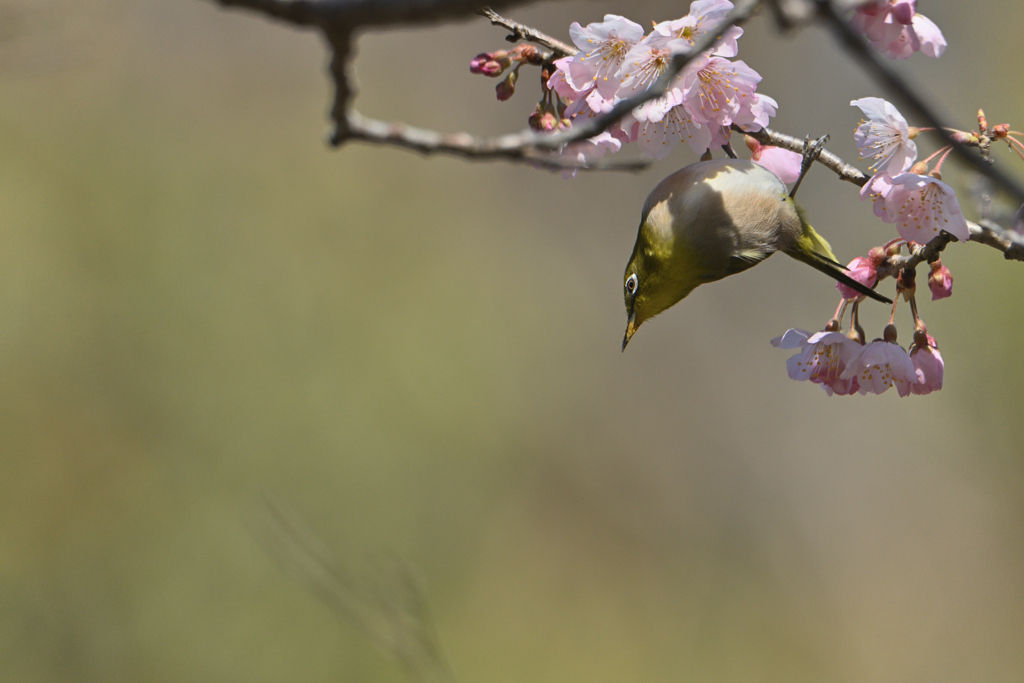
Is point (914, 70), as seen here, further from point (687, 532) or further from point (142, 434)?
point (142, 434)

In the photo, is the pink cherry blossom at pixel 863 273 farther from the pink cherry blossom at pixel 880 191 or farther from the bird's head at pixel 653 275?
the bird's head at pixel 653 275

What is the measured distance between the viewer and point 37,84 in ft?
17.2

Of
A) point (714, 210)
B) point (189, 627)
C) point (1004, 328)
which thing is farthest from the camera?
point (1004, 328)

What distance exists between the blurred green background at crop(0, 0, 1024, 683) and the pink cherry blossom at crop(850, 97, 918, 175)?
3.61m

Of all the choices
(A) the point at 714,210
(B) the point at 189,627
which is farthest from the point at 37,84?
(A) the point at 714,210

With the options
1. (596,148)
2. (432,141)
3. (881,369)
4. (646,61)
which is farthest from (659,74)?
(432,141)

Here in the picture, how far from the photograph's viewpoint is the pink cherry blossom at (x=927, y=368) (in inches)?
56.5

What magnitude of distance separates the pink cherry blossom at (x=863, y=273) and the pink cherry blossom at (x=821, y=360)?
93 millimetres

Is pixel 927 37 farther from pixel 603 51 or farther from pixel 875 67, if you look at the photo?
pixel 875 67

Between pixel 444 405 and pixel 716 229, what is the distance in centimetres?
383

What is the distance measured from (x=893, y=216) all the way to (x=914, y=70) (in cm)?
496

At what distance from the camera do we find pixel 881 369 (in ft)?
4.55

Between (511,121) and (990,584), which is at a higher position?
(511,121)

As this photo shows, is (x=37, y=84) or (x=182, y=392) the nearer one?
(x=182, y=392)
